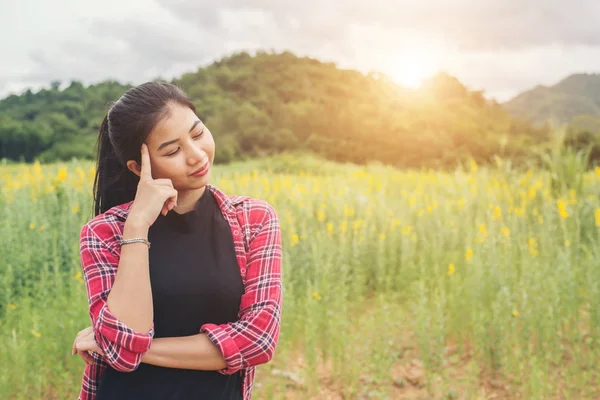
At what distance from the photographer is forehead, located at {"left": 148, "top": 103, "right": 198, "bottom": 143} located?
1.56 m

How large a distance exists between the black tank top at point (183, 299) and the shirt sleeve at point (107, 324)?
8 cm

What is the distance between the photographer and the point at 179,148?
157 cm

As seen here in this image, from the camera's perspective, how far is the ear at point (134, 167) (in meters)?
1.65

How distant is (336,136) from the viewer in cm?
2223

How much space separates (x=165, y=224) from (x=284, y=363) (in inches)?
67.2

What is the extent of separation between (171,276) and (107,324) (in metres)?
0.21

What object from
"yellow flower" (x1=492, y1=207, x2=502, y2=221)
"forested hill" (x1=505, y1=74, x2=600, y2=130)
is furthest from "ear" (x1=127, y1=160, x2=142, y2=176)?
"forested hill" (x1=505, y1=74, x2=600, y2=130)

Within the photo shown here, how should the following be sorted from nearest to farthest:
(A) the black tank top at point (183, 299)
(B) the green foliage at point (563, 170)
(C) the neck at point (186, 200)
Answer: (A) the black tank top at point (183, 299), (C) the neck at point (186, 200), (B) the green foliage at point (563, 170)

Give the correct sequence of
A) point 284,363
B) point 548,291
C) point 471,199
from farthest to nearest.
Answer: point 471,199, point 548,291, point 284,363

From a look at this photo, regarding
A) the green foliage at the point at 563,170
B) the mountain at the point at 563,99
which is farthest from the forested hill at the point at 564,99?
the green foliage at the point at 563,170

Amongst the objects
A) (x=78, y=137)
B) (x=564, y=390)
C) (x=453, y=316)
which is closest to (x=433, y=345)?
(x=453, y=316)

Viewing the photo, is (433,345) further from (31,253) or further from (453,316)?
(31,253)

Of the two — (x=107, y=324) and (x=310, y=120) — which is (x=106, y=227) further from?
(x=310, y=120)

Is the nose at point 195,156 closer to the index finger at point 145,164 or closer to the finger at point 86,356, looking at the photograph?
the index finger at point 145,164
